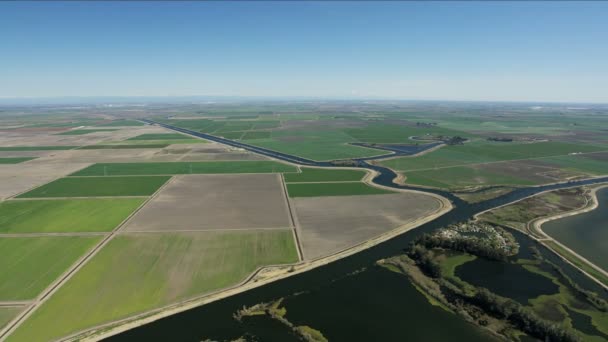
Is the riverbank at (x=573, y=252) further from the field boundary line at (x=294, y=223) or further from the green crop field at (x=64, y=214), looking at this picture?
the green crop field at (x=64, y=214)

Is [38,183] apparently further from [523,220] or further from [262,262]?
[523,220]

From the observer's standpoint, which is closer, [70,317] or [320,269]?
[70,317]

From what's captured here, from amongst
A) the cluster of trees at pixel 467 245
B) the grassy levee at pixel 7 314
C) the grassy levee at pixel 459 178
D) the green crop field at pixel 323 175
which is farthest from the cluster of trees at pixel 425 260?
the grassy levee at pixel 7 314

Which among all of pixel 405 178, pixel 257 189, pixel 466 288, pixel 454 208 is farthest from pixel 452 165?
pixel 466 288

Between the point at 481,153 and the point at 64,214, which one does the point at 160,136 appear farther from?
the point at 481,153

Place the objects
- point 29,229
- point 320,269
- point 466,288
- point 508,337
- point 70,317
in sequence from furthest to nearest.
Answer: point 29,229 → point 320,269 → point 466,288 → point 70,317 → point 508,337

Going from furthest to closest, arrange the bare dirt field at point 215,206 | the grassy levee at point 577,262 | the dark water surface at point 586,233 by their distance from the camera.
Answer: the bare dirt field at point 215,206
the dark water surface at point 586,233
the grassy levee at point 577,262

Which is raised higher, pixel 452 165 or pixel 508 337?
pixel 452 165
